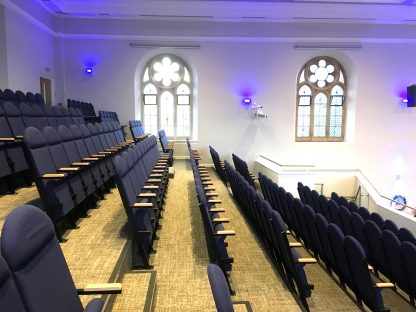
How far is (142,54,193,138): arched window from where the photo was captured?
296 centimetres

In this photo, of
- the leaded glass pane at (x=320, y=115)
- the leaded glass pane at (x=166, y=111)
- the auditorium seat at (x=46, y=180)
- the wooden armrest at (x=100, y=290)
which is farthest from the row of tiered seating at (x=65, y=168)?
the leaded glass pane at (x=320, y=115)

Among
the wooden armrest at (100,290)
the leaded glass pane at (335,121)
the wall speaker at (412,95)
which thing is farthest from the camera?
the leaded glass pane at (335,121)

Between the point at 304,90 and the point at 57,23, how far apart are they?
6.78ft

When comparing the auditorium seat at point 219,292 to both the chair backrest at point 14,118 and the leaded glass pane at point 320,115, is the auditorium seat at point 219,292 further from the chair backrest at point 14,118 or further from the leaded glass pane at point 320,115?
the leaded glass pane at point 320,115

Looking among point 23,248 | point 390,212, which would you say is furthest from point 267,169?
point 23,248

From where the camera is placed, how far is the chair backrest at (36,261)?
33 centimetres

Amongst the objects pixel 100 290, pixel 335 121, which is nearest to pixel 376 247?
pixel 100 290

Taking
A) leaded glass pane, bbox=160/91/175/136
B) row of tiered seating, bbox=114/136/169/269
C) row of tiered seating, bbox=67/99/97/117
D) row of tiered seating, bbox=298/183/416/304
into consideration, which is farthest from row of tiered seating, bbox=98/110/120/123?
row of tiered seating, bbox=298/183/416/304

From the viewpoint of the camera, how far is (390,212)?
2.12m

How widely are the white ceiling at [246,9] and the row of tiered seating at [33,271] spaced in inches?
96.0

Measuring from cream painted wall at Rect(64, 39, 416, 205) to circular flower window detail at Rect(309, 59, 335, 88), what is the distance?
0.12 m

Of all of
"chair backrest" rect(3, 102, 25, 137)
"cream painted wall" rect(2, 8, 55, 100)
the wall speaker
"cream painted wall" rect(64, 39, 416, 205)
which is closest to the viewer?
"chair backrest" rect(3, 102, 25, 137)

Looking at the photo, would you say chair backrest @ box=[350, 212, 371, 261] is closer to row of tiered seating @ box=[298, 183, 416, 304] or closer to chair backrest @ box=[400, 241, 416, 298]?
row of tiered seating @ box=[298, 183, 416, 304]

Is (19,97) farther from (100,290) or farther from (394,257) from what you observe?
(394,257)
